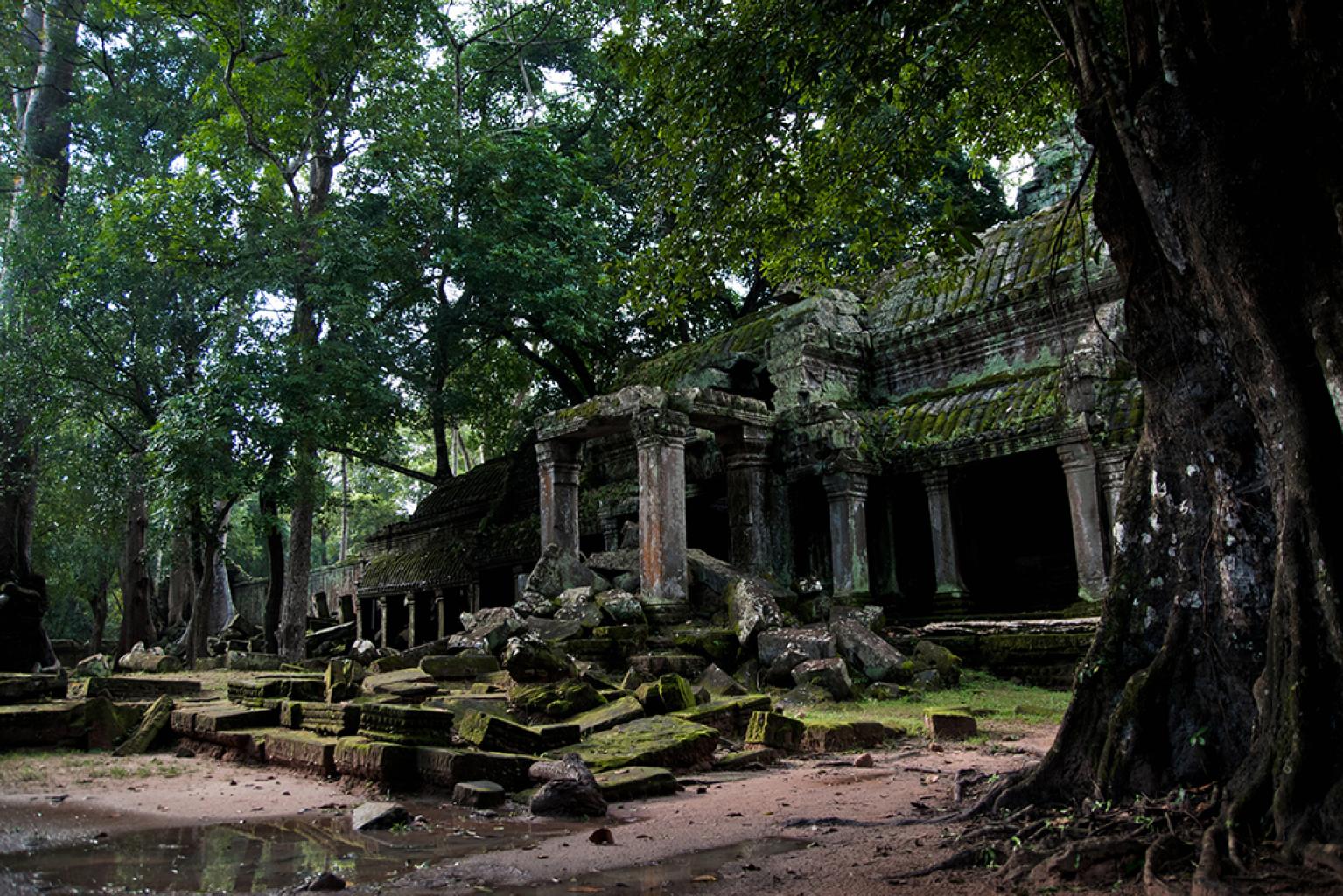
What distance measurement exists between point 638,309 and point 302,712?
3773 mm

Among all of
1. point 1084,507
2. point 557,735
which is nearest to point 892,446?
point 1084,507

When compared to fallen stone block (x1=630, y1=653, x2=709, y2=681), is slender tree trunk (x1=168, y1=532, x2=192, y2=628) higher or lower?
higher

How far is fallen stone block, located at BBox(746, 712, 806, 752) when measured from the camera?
6430 mm

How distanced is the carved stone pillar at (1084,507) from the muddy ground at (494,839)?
17.6ft

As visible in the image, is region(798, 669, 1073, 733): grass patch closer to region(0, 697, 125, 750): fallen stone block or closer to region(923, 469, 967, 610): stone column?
region(923, 469, 967, 610): stone column

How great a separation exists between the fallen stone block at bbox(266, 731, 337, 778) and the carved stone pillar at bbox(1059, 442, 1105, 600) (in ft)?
27.2

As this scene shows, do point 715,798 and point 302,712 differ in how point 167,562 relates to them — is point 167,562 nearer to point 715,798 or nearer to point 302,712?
point 302,712

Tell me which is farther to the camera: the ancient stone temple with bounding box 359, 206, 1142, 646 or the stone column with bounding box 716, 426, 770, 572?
the stone column with bounding box 716, 426, 770, 572

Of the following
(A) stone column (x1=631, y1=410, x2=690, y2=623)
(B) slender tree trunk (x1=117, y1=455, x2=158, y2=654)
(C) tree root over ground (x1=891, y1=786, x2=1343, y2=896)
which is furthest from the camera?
(B) slender tree trunk (x1=117, y1=455, x2=158, y2=654)

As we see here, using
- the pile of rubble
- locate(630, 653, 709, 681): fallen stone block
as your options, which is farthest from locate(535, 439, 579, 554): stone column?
locate(630, 653, 709, 681): fallen stone block

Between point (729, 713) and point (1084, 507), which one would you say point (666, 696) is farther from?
point (1084, 507)

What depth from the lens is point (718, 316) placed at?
72.9 feet

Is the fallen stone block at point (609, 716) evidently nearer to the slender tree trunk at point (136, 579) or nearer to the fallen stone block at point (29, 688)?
the fallen stone block at point (29, 688)

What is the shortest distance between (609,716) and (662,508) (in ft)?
14.3
